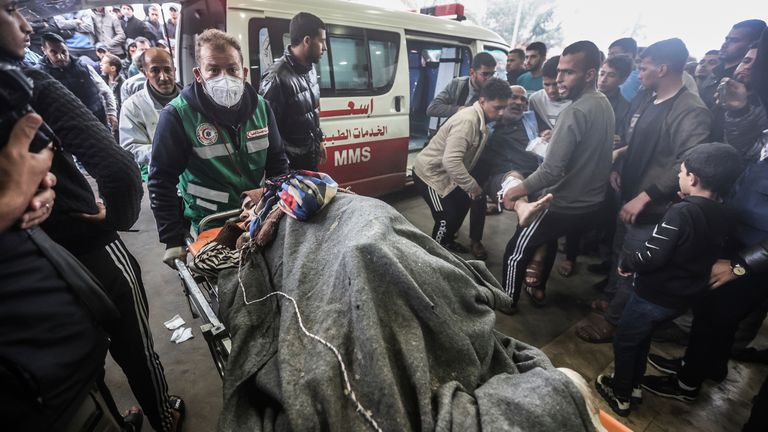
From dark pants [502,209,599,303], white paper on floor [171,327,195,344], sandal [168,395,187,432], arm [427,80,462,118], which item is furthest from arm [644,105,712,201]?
white paper on floor [171,327,195,344]

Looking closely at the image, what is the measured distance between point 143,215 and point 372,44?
10.9 feet

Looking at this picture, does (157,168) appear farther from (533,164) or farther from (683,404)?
(683,404)

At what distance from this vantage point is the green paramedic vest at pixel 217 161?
1657 mm

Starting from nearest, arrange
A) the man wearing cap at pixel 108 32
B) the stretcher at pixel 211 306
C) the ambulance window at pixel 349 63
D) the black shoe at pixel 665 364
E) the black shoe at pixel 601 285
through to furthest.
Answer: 1. the stretcher at pixel 211 306
2. the black shoe at pixel 665 364
3. the black shoe at pixel 601 285
4. the ambulance window at pixel 349 63
5. the man wearing cap at pixel 108 32

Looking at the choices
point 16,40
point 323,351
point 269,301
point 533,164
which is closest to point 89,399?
point 269,301

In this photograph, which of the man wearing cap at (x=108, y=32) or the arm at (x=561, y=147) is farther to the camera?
the man wearing cap at (x=108, y=32)

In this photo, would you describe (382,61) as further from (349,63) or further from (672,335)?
(672,335)

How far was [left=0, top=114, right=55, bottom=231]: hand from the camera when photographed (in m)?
0.72

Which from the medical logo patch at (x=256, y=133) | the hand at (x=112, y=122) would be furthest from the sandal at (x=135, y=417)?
the hand at (x=112, y=122)

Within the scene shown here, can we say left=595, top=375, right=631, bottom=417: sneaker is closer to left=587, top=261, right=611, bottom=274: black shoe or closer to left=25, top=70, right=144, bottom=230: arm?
left=587, top=261, right=611, bottom=274: black shoe

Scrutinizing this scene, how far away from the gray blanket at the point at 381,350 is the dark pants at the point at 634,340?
0.96m

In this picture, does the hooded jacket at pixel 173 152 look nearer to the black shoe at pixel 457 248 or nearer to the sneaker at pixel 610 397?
the black shoe at pixel 457 248

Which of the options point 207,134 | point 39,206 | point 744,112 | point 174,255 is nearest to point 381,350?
point 39,206

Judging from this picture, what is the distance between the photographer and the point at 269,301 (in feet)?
3.99
